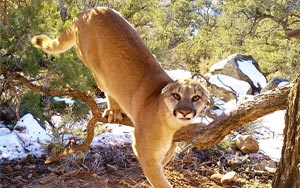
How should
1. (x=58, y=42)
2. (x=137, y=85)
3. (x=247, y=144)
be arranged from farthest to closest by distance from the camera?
(x=247, y=144)
(x=58, y=42)
(x=137, y=85)

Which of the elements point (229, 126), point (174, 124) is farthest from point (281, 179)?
point (174, 124)

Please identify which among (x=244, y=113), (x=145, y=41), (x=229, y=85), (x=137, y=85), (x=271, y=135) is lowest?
(x=271, y=135)

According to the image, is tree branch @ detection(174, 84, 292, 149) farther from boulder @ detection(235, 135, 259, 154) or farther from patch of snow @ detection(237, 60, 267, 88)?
patch of snow @ detection(237, 60, 267, 88)

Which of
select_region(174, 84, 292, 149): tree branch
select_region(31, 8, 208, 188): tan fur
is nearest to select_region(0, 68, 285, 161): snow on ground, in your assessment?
select_region(31, 8, 208, 188): tan fur

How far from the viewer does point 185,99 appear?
3.04 m

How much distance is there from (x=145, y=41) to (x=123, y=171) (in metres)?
5.75

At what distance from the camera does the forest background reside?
5516 mm

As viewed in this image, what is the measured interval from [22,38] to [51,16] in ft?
3.18

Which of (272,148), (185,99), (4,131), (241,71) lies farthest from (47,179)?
(241,71)

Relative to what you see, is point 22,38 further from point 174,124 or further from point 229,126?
point 229,126

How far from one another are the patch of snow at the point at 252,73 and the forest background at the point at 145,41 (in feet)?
2.71

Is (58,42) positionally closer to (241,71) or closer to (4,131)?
(4,131)

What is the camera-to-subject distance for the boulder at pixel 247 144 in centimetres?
528

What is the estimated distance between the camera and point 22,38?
5496 mm
